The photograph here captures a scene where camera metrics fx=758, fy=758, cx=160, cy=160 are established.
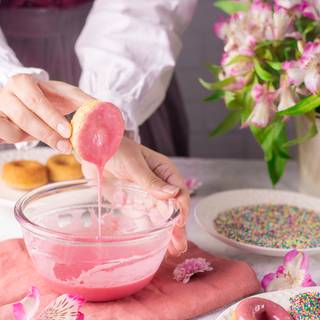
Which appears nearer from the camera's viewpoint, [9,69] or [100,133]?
[100,133]

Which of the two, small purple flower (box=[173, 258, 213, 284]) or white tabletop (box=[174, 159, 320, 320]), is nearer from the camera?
small purple flower (box=[173, 258, 213, 284])

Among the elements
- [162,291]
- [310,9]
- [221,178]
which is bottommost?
[221,178]

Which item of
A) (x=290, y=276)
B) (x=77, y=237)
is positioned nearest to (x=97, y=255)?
(x=77, y=237)

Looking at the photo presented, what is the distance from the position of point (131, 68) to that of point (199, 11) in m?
0.74

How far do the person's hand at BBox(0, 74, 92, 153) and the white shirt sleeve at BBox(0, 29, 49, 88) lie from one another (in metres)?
0.09

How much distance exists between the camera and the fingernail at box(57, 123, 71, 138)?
87cm

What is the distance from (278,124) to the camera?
3.95ft

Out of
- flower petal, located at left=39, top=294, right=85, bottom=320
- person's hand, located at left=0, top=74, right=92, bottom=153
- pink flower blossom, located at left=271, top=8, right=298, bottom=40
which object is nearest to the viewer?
flower petal, located at left=39, top=294, right=85, bottom=320

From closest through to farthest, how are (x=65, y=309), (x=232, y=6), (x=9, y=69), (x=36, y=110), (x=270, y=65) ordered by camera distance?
(x=65, y=309)
(x=36, y=110)
(x=9, y=69)
(x=270, y=65)
(x=232, y=6)

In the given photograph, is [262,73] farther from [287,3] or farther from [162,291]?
[162,291]

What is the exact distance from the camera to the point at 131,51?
1314mm

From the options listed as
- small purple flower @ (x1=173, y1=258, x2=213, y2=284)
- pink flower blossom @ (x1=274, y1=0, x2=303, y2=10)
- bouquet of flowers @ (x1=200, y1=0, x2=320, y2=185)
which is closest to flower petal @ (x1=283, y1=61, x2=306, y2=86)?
bouquet of flowers @ (x1=200, y1=0, x2=320, y2=185)

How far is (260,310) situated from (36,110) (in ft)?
1.14

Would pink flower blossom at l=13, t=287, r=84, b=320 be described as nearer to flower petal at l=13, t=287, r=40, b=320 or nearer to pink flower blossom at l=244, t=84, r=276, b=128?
flower petal at l=13, t=287, r=40, b=320
